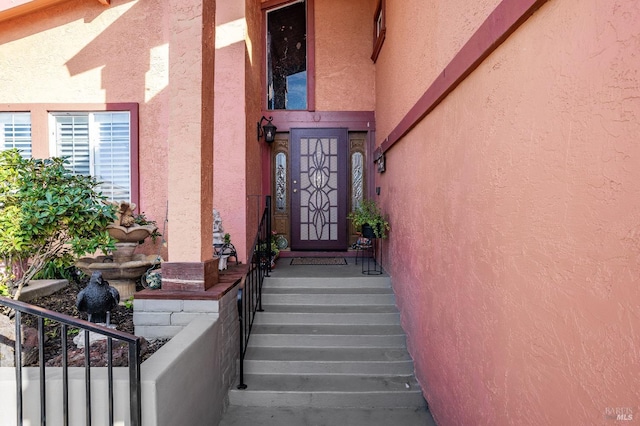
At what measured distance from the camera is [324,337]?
3.61m

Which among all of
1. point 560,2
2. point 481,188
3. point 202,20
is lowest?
point 481,188

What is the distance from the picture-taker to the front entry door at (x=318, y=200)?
6098mm

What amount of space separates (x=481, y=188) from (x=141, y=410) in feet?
6.75

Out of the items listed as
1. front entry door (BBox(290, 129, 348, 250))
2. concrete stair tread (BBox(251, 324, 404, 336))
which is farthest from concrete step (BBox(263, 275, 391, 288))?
front entry door (BBox(290, 129, 348, 250))

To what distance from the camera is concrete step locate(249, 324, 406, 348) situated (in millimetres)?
3572

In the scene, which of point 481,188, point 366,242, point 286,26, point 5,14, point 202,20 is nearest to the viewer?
point 481,188

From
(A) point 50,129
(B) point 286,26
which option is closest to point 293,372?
(A) point 50,129

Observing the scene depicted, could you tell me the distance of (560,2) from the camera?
4.16 feet

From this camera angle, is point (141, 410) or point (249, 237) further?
point (249, 237)

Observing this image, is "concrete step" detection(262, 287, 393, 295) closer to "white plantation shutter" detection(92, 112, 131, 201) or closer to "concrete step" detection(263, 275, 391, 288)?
"concrete step" detection(263, 275, 391, 288)

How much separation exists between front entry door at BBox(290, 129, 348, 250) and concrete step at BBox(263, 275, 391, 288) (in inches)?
67.2

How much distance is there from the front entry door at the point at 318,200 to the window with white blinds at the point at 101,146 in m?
2.57

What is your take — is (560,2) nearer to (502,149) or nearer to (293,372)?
(502,149)

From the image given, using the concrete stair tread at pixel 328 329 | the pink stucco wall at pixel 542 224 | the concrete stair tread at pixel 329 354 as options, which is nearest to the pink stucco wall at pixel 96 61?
the concrete stair tread at pixel 328 329
